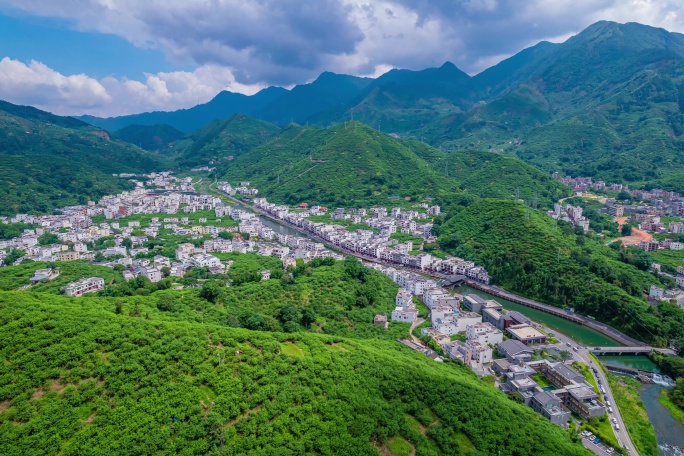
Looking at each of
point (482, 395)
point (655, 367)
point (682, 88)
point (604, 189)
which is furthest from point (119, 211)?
point (682, 88)

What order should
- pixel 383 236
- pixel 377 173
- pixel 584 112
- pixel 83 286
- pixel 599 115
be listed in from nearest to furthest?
pixel 83 286 < pixel 383 236 < pixel 377 173 < pixel 599 115 < pixel 584 112

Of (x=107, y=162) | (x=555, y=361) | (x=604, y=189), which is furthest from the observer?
(x=107, y=162)

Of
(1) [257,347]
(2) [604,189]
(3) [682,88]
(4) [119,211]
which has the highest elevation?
(3) [682,88]

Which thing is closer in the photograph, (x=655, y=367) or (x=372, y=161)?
(x=655, y=367)

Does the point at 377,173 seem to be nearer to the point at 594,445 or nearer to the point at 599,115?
the point at 594,445

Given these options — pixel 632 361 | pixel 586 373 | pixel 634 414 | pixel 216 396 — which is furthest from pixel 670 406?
pixel 216 396

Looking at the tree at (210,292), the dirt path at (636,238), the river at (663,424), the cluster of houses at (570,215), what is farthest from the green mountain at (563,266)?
the tree at (210,292)

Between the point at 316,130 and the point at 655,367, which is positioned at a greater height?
the point at 316,130

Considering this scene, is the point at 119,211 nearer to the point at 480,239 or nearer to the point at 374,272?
the point at 374,272
